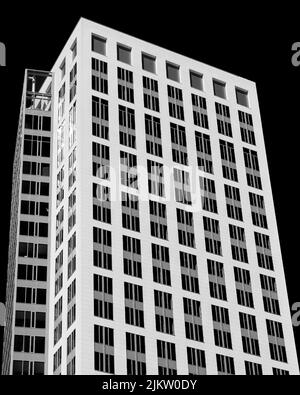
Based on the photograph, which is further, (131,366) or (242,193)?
(242,193)

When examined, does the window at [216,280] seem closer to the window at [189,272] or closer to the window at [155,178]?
the window at [189,272]

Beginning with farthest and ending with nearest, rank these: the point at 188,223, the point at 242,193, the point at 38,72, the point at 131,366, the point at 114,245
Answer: the point at 38,72, the point at 242,193, the point at 188,223, the point at 114,245, the point at 131,366

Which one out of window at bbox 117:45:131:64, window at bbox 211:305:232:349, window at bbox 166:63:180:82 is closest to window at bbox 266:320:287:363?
window at bbox 211:305:232:349

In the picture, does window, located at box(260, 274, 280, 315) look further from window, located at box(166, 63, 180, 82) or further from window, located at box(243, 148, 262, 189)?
window, located at box(166, 63, 180, 82)

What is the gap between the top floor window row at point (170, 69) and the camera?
147 meters

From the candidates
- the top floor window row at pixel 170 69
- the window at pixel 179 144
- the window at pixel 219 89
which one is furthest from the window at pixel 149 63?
the window at pixel 219 89

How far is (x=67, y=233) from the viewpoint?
13012cm

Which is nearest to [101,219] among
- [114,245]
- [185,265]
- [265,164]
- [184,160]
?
[114,245]

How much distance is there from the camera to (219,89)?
526 ft

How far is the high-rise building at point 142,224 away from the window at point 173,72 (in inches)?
8.7

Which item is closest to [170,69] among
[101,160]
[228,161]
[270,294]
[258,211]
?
[228,161]

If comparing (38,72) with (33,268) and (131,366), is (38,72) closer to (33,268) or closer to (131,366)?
(33,268)

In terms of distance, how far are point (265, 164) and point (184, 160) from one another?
1815 cm

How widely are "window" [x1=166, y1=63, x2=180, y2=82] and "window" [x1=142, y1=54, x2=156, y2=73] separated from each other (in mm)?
3040
